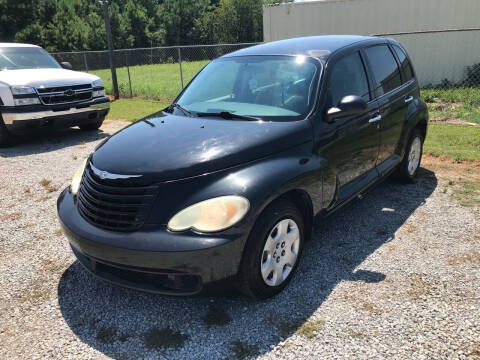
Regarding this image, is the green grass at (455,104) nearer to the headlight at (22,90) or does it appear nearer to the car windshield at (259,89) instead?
the car windshield at (259,89)

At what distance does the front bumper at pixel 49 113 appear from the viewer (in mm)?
7363

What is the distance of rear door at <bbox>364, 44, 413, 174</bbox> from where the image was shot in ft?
13.6

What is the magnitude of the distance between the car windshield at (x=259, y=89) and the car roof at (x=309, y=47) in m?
0.10

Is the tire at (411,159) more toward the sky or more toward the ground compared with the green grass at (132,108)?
more toward the sky

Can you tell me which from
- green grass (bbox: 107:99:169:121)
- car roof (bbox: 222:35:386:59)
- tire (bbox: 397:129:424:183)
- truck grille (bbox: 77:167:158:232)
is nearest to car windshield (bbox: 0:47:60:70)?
green grass (bbox: 107:99:169:121)

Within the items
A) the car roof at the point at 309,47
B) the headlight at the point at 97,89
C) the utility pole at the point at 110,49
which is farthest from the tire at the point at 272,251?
the utility pole at the point at 110,49

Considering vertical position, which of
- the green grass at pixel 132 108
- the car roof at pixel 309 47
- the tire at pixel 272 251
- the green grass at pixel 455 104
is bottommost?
the green grass at pixel 132 108

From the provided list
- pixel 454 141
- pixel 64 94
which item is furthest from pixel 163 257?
pixel 64 94

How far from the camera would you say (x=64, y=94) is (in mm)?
7789

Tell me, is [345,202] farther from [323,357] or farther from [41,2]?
[41,2]

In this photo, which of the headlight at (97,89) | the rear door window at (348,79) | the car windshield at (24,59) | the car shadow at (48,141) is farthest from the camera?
the headlight at (97,89)

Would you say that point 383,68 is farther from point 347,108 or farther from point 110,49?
point 110,49

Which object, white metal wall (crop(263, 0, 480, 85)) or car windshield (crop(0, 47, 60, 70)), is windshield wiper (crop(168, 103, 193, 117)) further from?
white metal wall (crop(263, 0, 480, 85))

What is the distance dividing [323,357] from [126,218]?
4.99 ft
